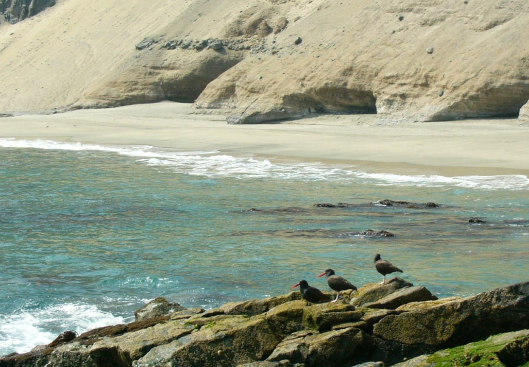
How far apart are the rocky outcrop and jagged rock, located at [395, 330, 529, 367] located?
7199cm

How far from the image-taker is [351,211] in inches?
612

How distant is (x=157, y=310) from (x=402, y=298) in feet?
9.19

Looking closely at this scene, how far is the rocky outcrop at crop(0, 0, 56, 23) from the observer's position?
238 feet

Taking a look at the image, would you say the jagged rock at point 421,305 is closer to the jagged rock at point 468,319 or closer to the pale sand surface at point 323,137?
the jagged rock at point 468,319

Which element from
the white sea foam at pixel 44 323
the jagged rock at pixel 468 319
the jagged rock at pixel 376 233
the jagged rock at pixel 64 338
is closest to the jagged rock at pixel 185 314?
the jagged rock at pixel 64 338

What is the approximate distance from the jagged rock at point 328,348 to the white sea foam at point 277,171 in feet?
38.7

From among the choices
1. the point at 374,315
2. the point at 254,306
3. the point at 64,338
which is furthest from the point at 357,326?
the point at 64,338

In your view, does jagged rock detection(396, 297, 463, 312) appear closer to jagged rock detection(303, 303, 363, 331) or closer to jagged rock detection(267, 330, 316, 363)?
jagged rock detection(303, 303, 363, 331)

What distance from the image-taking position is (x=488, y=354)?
5.75 m

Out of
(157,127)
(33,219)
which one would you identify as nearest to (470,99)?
(157,127)

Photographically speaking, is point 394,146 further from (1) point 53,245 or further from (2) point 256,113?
(1) point 53,245

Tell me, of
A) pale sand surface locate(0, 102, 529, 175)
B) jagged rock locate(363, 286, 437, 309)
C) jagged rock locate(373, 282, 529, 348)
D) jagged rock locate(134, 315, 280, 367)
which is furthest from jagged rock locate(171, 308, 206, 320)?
pale sand surface locate(0, 102, 529, 175)

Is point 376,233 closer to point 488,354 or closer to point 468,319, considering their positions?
point 468,319

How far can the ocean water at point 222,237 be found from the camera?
401 inches
